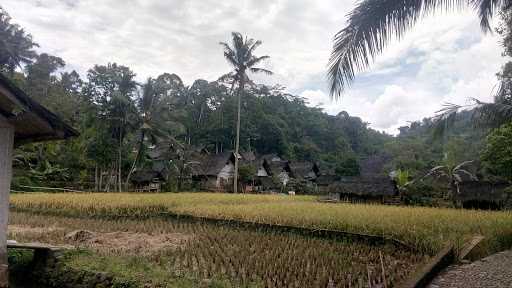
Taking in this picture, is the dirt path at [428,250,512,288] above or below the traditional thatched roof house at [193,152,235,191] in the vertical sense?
below

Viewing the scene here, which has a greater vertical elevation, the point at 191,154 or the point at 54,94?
the point at 54,94

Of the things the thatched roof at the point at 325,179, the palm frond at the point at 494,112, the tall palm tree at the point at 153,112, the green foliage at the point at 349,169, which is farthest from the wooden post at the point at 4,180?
the thatched roof at the point at 325,179

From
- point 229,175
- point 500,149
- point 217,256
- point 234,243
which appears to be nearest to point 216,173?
point 229,175

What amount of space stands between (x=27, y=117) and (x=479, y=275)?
287 inches

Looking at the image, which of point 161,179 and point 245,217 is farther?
point 161,179

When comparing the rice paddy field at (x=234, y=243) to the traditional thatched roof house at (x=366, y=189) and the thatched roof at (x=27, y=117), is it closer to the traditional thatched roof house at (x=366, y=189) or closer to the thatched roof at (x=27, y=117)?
the thatched roof at (x=27, y=117)

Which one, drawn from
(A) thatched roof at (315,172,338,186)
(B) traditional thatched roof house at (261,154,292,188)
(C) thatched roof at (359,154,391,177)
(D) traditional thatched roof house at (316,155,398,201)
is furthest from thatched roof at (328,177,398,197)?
(C) thatched roof at (359,154,391,177)

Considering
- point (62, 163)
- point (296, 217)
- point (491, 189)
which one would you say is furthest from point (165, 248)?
point (62, 163)

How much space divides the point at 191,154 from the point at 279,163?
11.4 metres

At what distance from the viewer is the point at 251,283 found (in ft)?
19.5

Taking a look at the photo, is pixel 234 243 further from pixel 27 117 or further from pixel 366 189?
pixel 366 189

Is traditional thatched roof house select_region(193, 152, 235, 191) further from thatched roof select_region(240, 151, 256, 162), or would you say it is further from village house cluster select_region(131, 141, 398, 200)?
thatched roof select_region(240, 151, 256, 162)

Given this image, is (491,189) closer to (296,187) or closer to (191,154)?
(296,187)

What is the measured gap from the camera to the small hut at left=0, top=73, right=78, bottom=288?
5.17 m
